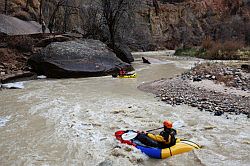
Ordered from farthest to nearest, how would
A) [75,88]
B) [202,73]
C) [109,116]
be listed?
[202,73]
[75,88]
[109,116]

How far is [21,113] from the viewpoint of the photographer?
810cm

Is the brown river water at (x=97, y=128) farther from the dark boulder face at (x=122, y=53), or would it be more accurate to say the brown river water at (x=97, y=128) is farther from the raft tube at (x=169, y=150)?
the dark boulder face at (x=122, y=53)

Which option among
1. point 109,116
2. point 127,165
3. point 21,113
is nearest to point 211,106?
point 109,116

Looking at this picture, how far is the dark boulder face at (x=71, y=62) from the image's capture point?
49.3ft

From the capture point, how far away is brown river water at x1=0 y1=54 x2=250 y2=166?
16.9 ft

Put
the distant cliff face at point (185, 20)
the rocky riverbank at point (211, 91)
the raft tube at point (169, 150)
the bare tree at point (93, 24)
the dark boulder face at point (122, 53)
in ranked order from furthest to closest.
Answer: the distant cliff face at point (185, 20) → the bare tree at point (93, 24) → the dark boulder face at point (122, 53) → the rocky riverbank at point (211, 91) → the raft tube at point (169, 150)

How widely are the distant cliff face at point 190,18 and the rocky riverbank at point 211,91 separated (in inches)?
1204

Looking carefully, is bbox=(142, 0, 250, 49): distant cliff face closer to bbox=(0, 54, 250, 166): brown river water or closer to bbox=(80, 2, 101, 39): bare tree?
bbox=(80, 2, 101, 39): bare tree

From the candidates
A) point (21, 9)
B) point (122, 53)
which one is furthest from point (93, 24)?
point (21, 9)

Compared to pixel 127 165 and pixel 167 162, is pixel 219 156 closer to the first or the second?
pixel 167 162

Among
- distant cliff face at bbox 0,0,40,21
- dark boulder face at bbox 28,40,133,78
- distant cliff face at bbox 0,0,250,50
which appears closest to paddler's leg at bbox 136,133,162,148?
dark boulder face at bbox 28,40,133,78

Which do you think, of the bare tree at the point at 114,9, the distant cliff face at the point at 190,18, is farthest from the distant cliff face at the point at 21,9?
the distant cliff face at the point at 190,18

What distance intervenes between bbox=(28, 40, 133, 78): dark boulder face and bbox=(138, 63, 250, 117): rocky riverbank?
13.9 feet

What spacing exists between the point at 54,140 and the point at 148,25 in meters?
37.8
